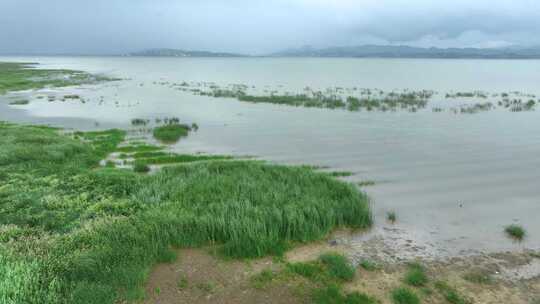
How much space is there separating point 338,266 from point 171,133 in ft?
75.8

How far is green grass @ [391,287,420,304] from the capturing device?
28.8 feet

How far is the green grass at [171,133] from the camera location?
29.6 metres

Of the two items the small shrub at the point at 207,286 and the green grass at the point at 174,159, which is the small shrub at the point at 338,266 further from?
the green grass at the point at 174,159

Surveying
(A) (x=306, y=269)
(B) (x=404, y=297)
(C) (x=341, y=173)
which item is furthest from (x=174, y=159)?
(B) (x=404, y=297)

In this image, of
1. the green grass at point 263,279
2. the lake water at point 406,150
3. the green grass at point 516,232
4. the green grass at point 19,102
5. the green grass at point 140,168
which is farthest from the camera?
the green grass at point 19,102

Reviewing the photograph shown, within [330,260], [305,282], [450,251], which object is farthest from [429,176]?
[305,282]

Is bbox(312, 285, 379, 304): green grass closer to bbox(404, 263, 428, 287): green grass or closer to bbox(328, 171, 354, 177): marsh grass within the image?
bbox(404, 263, 428, 287): green grass

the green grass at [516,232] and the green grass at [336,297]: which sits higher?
the green grass at [336,297]

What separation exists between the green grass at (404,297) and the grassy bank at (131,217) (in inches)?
140

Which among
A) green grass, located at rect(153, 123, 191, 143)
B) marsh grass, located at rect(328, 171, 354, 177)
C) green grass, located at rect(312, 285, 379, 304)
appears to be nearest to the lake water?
marsh grass, located at rect(328, 171, 354, 177)

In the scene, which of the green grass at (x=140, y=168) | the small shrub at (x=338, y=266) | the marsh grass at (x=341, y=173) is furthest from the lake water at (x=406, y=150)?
the green grass at (x=140, y=168)

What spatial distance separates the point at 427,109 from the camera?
45.9m

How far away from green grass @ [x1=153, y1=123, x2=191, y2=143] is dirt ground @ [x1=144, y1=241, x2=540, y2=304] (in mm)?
19861

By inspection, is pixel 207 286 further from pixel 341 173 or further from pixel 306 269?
pixel 341 173
